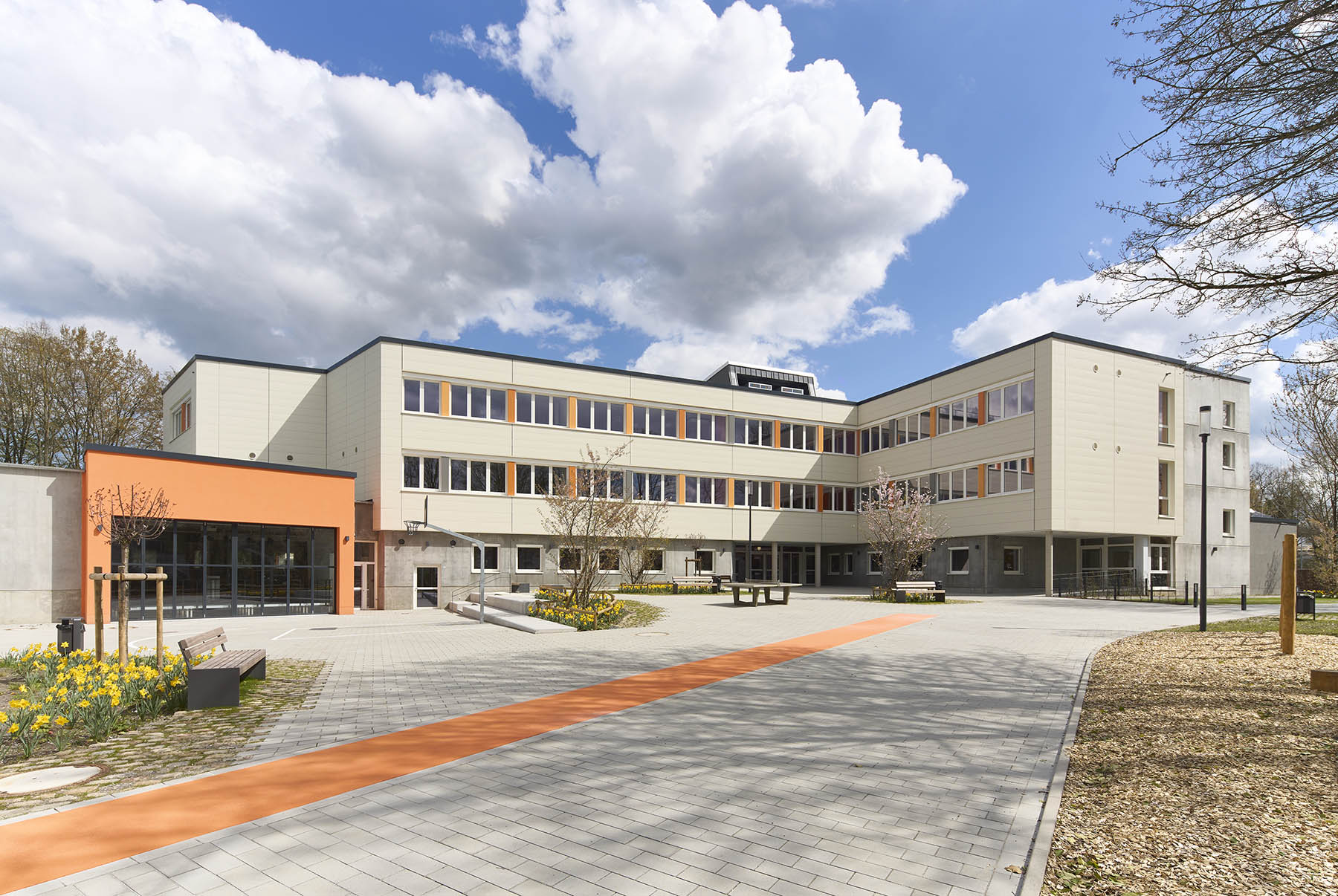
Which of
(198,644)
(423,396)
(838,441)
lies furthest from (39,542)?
(838,441)

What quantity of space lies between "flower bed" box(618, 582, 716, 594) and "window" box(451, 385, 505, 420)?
363 inches

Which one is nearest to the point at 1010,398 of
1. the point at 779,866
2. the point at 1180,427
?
the point at 1180,427

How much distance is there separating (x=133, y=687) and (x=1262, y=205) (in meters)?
12.7

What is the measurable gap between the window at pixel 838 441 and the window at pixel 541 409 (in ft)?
52.2

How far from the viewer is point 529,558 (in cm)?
3466

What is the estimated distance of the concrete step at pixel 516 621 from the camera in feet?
60.2

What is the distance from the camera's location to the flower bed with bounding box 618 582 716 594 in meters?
33.4

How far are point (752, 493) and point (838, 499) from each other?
5.85 m

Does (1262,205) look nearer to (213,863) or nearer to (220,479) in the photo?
(213,863)

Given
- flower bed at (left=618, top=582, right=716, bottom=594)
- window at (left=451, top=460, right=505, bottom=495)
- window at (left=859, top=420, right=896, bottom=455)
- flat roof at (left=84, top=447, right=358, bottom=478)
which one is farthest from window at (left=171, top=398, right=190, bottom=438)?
window at (left=859, top=420, right=896, bottom=455)

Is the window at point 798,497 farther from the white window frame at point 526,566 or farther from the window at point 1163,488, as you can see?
the window at point 1163,488

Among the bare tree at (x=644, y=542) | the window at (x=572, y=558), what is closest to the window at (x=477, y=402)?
the bare tree at (x=644, y=542)

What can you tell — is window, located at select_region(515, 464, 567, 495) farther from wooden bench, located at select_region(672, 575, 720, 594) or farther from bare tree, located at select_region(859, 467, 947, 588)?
bare tree, located at select_region(859, 467, 947, 588)

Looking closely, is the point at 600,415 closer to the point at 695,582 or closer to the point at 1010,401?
the point at 695,582
